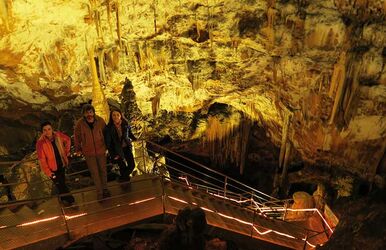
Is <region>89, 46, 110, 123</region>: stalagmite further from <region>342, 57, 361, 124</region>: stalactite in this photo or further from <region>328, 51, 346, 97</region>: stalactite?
<region>342, 57, 361, 124</region>: stalactite

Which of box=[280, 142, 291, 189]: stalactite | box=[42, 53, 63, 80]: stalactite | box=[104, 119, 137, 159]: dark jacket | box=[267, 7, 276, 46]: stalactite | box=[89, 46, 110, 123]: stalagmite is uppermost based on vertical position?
box=[267, 7, 276, 46]: stalactite

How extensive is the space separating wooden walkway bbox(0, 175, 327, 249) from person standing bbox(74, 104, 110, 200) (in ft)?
0.94

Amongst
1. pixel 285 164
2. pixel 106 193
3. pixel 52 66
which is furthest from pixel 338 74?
pixel 52 66

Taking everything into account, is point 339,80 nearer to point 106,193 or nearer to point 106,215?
point 106,193

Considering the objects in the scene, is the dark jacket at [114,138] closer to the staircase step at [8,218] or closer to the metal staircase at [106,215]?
the metal staircase at [106,215]

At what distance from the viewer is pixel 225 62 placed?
10.1 meters

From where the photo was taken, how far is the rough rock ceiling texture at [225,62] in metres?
7.73

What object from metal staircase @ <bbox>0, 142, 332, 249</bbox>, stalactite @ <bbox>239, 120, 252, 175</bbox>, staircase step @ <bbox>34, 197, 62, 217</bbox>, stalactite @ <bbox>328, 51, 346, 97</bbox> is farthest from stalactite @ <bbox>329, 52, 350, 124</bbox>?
staircase step @ <bbox>34, 197, 62, 217</bbox>

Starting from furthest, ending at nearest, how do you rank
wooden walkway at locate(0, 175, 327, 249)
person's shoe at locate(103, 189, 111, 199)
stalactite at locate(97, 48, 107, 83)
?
stalactite at locate(97, 48, 107, 83), person's shoe at locate(103, 189, 111, 199), wooden walkway at locate(0, 175, 327, 249)

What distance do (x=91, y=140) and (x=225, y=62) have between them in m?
6.81

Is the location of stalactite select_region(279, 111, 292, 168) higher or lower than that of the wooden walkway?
lower

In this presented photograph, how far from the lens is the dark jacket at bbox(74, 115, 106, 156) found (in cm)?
396

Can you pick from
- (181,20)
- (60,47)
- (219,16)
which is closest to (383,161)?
(219,16)

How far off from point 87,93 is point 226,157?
18.3 ft
